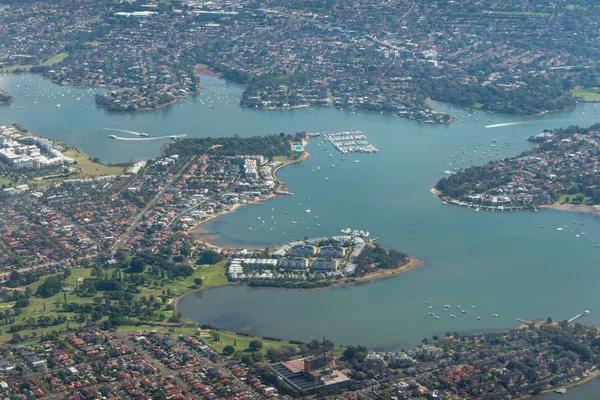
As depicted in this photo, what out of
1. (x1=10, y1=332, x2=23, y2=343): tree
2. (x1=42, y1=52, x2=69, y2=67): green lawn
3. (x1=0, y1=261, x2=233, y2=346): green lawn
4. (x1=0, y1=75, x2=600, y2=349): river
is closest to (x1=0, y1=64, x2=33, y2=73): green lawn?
(x1=42, y1=52, x2=69, y2=67): green lawn

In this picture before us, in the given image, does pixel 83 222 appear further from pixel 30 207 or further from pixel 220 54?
pixel 220 54

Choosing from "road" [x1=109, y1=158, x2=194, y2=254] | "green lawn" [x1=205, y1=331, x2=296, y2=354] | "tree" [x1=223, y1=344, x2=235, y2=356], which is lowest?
"road" [x1=109, y1=158, x2=194, y2=254]

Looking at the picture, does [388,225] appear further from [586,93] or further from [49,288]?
[586,93]

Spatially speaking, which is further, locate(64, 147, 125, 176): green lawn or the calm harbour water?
locate(64, 147, 125, 176): green lawn

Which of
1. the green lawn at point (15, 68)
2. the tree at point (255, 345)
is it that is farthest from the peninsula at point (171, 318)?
the green lawn at point (15, 68)

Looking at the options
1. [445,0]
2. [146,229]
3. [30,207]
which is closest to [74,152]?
[30,207]

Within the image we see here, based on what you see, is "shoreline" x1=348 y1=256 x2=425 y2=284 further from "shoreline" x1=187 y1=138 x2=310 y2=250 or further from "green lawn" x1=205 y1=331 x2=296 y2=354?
"green lawn" x1=205 y1=331 x2=296 y2=354
